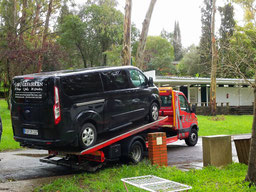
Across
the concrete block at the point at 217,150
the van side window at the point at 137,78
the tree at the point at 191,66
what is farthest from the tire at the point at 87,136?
the tree at the point at 191,66

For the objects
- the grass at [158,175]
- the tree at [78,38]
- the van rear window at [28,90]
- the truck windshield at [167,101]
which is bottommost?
the grass at [158,175]

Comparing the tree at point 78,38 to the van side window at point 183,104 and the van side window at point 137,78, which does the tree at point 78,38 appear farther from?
the van side window at point 137,78

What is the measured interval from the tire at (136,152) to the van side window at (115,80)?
162 cm

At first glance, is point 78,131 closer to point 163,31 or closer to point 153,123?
point 153,123

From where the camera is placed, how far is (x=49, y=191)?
623 centimetres

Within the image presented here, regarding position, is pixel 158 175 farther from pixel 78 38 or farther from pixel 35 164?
pixel 78 38

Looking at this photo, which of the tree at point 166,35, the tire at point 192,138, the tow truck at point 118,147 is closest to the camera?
the tow truck at point 118,147

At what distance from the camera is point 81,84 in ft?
24.4

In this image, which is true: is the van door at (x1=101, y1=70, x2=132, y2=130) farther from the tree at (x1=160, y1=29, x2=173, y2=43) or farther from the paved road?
the tree at (x1=160, y1=29, x2=173, y2=43)

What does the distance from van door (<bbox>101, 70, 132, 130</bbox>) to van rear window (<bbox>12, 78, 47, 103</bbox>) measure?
162 cm

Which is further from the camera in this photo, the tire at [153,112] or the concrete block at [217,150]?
the tire at [153,112]

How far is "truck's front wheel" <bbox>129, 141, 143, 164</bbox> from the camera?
28.1ft

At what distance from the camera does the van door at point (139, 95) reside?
29.0 feet

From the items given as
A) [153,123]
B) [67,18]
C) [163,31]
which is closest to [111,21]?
[67,18]
